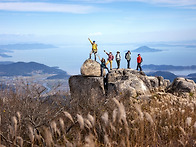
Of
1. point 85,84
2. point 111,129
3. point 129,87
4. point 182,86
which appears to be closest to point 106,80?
point 85,84

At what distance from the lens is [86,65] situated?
25656 mm

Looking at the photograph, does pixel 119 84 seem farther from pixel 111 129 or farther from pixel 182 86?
pixel 111 129

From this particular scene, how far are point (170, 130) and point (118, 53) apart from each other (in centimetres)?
2018

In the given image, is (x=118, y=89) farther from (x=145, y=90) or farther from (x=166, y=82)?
(x=166, y=82)

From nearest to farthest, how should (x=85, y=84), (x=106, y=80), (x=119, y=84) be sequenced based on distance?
(x=119, y=84)
(x=85, y=84)
(x=106, y=80)

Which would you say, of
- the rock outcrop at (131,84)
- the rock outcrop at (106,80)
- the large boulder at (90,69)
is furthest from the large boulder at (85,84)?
the rock outcrop at (131,84)

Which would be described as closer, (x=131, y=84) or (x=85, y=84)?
(x=131, y=84)

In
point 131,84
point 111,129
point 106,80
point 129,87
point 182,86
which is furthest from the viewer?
point 106,80

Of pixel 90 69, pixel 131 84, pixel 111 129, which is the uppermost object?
pixel 90 69

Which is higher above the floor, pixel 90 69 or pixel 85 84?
pixel 90 69

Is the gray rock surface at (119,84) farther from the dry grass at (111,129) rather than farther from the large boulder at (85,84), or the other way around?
the dry grass at (111,129)

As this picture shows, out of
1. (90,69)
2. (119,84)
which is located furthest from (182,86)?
(90,69)

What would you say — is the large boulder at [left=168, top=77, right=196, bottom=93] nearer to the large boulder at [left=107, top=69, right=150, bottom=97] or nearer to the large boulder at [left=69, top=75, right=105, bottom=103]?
the large boulder at [left=107, top=69, right=150, bottom=97]

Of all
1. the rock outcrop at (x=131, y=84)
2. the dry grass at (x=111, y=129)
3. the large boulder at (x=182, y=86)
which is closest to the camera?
the dry grass at (x=111, y=129)
